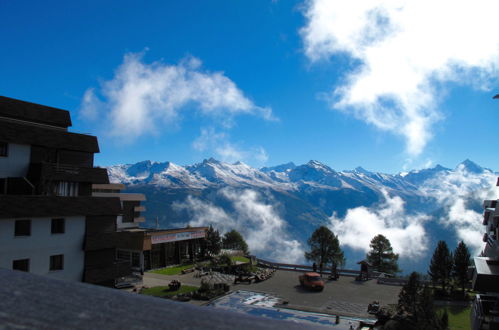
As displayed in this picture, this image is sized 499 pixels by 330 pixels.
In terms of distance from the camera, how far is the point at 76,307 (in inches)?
86.8

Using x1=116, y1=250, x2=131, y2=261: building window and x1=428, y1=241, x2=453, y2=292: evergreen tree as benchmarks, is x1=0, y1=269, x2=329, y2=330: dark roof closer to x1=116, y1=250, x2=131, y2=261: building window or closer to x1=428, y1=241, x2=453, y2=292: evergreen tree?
x1=428, y1=241, x2=453, y2=292: evergreen tree

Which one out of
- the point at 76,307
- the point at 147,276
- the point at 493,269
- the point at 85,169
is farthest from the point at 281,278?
the point at 76,307

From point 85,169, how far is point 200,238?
3046 cm

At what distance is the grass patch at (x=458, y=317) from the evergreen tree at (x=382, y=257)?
969 inches

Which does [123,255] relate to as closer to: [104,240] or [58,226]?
[104,240]

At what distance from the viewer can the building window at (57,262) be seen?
2784cm

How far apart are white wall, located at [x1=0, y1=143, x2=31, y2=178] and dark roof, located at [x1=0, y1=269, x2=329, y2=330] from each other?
29.6 metres

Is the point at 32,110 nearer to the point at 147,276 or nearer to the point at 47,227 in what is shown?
the point at 47,227

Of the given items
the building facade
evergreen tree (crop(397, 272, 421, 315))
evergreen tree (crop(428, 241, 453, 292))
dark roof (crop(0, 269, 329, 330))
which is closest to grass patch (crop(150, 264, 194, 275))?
the building facade

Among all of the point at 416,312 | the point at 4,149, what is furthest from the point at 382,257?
the point at 4,149

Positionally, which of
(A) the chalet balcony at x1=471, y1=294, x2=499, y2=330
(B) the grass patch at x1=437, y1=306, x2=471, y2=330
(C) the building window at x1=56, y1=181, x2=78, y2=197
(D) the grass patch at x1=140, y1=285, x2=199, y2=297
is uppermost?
(C) the building window at x1=56, y1=181, x2=78, y2=197

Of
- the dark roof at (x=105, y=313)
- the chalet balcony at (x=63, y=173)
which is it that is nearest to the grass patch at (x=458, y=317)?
the chalet balcony at (x=63, y=173)

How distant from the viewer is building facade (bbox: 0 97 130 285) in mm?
25788

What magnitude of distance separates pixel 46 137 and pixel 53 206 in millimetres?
5790
